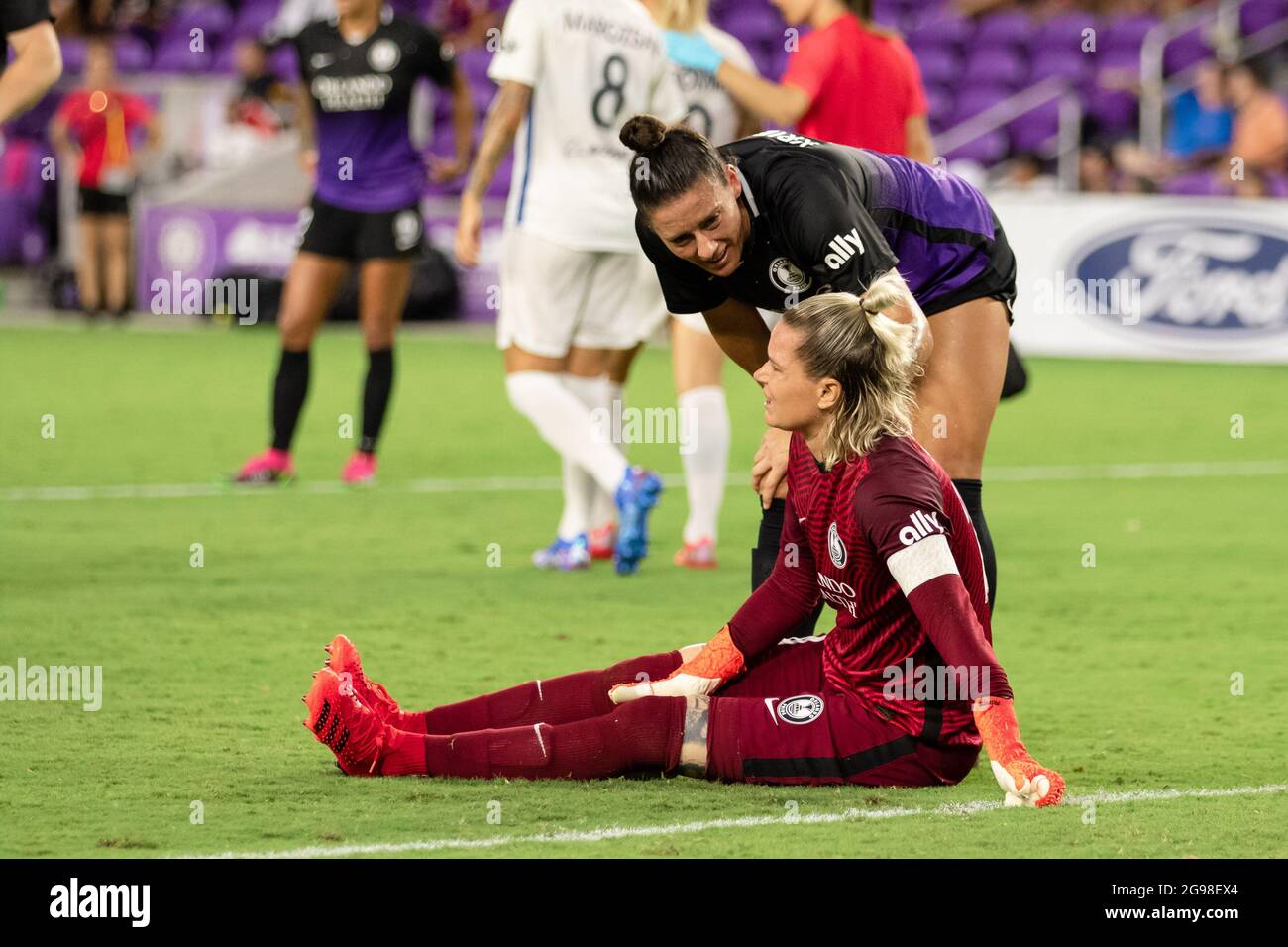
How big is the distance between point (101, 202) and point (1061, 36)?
9945mm

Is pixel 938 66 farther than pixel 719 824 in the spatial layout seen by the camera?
Yes

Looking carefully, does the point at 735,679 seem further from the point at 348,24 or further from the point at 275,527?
the point at 348,24

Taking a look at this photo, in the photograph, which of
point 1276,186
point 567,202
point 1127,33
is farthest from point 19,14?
point 1127,33

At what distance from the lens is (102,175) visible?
65.1ft

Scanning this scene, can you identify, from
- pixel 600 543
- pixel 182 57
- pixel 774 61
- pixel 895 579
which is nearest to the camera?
pixel 895 579

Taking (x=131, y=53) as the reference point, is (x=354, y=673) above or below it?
below

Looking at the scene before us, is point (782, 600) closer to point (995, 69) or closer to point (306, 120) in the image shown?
point (306, 120)

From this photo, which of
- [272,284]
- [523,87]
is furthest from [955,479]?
[272,284]

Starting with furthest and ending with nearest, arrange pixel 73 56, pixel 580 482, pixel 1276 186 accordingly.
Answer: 1. pixel 73 56
2. pixel 1276 186
3. pixel 580 482

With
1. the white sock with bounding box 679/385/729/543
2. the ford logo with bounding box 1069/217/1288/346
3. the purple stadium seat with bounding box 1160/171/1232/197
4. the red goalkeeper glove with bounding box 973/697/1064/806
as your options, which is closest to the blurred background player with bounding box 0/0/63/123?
the white sock with bounding box 679/385/729/543

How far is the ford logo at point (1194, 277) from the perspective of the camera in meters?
16.7

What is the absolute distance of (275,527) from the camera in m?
8.97

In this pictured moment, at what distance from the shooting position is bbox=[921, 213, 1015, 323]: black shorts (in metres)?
5.27

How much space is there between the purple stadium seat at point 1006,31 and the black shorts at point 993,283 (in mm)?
18035
